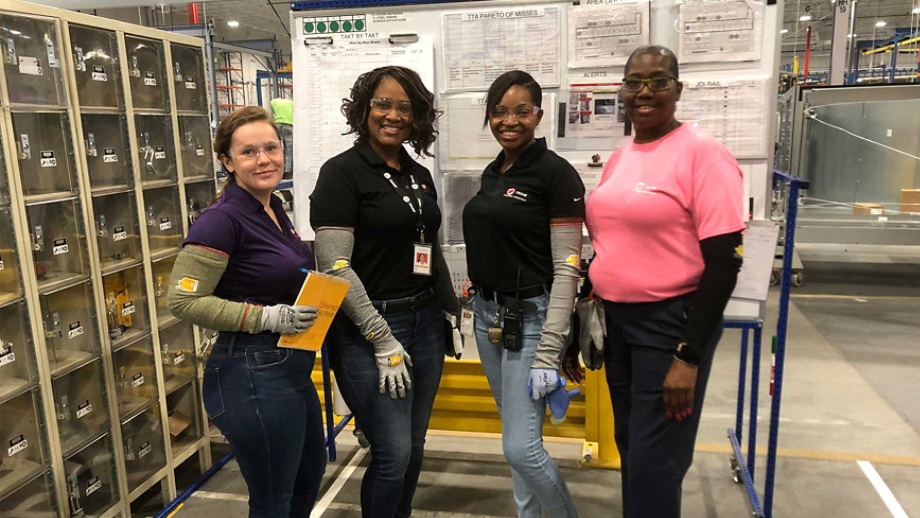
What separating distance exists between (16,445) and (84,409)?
0.26 metres

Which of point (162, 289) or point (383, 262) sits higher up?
point (383, 262)

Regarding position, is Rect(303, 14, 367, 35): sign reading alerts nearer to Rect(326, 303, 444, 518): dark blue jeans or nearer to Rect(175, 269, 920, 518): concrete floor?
Rect(326, 303, 444, 518): dark blue jeans

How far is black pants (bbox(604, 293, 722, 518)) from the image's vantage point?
1.54 meters

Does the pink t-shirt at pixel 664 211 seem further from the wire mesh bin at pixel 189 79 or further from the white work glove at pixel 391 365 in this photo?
the wire mesh bin at pixel 189 79

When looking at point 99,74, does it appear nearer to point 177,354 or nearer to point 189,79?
point 189,79

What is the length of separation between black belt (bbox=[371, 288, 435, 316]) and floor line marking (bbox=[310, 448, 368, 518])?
51.4 inches

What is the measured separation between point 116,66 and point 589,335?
211 centimetres

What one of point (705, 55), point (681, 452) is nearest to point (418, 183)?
point (681, 452)

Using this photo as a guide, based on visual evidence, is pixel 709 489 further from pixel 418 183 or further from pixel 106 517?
pixel 106 517

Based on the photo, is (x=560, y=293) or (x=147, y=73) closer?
(x=560, y=293)

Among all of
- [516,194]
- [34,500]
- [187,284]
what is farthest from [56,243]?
[516,194]

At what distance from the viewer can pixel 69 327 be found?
2316mm

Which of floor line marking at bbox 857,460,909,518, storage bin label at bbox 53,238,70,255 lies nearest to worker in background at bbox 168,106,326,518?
storage bin label at bbox 53,238,70,255

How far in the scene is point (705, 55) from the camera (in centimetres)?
224
